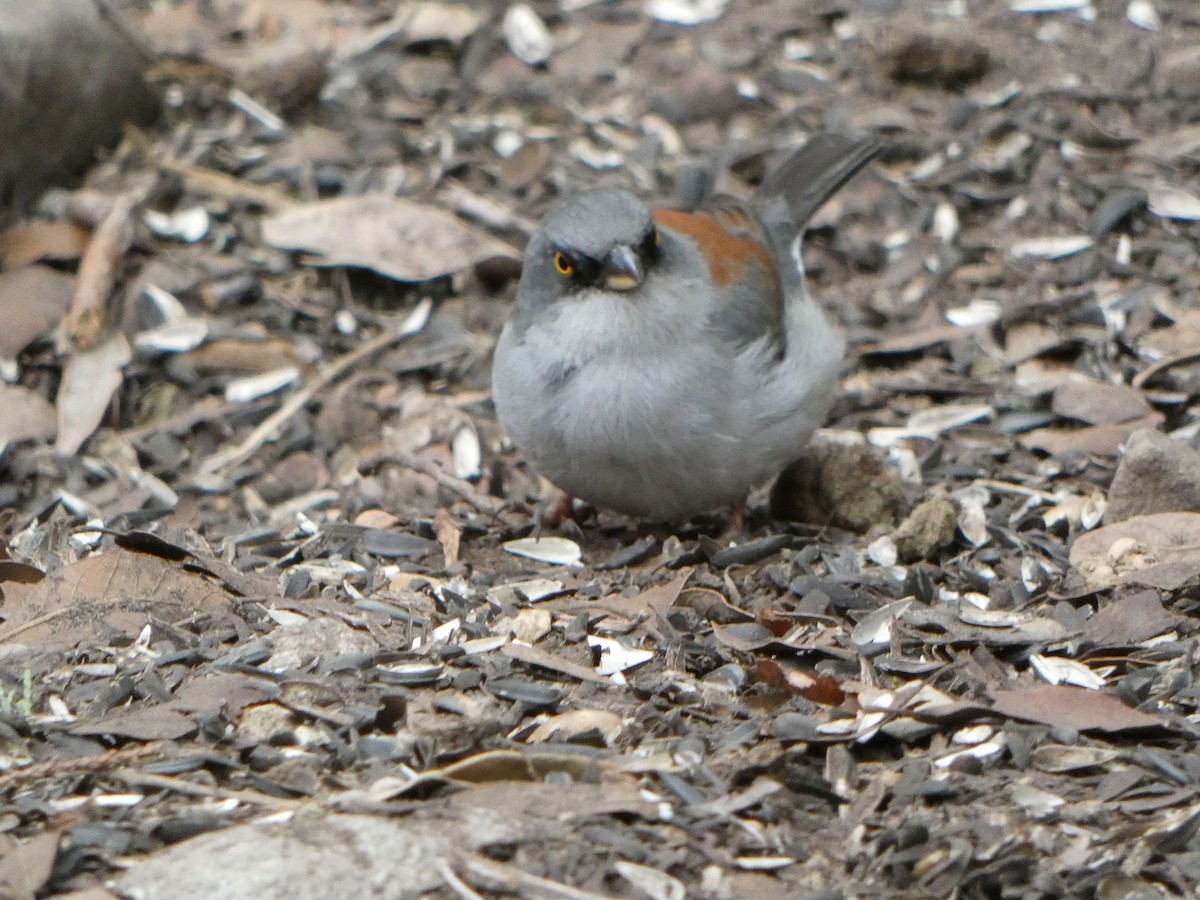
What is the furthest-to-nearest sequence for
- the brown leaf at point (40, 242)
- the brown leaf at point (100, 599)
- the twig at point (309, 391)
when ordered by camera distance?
the brown leaf at point (40, 242) → the twig at point (309, 391) → the brown leaf at point (100, 599)

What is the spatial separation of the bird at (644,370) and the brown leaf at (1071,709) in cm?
144

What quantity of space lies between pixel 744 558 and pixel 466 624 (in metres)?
1.09

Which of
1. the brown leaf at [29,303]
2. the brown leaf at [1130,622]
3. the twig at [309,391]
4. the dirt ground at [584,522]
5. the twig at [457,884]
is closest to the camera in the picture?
the twig at [457,884]

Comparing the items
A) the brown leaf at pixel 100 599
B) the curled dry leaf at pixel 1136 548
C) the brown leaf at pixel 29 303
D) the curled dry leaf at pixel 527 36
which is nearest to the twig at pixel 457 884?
the brown leaf at pixel 100 599

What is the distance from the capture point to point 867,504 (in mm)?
5426

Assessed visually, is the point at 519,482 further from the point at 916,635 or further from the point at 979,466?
the point at 916,635

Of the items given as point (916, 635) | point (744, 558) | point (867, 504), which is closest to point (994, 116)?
point (867, 504)

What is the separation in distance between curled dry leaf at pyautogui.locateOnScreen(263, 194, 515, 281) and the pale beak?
6.95ft

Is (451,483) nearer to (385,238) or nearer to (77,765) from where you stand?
(385,238)

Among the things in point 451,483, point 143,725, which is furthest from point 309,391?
point 143,725

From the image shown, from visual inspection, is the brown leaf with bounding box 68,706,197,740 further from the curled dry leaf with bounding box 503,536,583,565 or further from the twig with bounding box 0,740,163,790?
the curled dry leaf with bounding box 503,536,583,565

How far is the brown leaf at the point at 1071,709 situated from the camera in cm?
388

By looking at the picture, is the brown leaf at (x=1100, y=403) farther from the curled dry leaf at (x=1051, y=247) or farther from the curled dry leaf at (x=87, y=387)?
the curled dry leaf at (x=87, y=387)

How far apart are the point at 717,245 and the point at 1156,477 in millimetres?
1694
